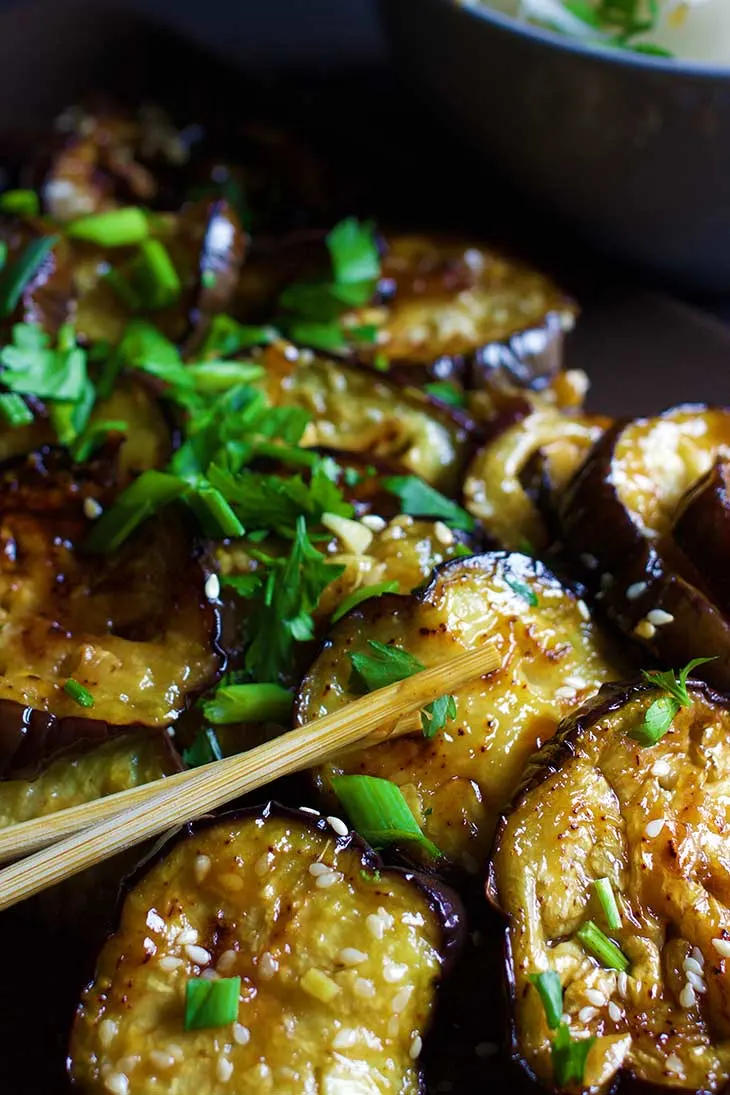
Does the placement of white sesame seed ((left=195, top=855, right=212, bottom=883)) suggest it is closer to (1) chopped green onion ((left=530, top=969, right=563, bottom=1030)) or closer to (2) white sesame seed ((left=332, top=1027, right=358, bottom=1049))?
(2) white sesame seed ((left=332, top=1027, right=358, bottom=1049))

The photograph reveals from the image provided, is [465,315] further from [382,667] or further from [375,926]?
[375,926]

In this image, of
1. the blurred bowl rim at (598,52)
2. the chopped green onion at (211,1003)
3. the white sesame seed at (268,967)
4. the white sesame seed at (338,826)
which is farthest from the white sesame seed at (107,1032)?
the blurred bowl rim at (598,52)

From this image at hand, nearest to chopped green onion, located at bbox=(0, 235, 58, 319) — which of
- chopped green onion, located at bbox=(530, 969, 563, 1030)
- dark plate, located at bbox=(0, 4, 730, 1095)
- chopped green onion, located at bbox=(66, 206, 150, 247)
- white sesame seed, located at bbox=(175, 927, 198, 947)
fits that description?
chopped green onion, located at bbox=(66, 206, 150, 247)

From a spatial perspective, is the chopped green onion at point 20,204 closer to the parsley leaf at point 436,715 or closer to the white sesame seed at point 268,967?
the parsley leaf at point 436,715

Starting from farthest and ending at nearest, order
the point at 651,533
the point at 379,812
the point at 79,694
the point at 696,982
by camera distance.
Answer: the point at 651,533
the point at 79,694
the point at 379,812
the point at 696,982

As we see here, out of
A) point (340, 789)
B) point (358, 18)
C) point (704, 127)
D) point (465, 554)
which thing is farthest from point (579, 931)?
point (358, 18)

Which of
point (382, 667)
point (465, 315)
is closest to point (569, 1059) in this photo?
point (382, 667)
